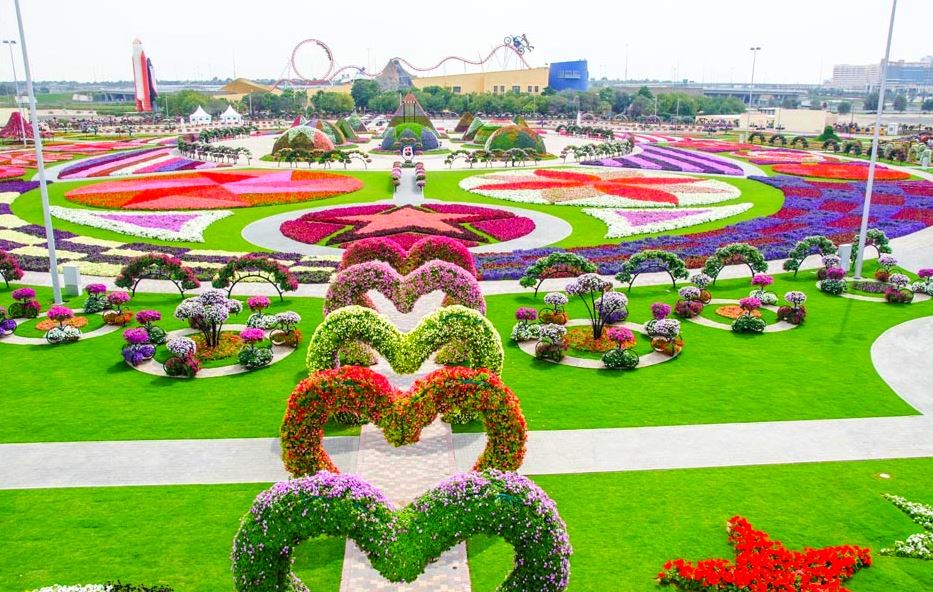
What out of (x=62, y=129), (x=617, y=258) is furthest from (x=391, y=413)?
(x=62, y=129)

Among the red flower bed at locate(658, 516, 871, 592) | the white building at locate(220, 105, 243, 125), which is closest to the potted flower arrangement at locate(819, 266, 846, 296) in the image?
the red flower bed at locate(658, 516, 871, 592)

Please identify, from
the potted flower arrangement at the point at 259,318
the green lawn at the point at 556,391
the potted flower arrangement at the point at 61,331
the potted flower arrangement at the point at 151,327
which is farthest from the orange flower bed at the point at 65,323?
the potted flower arrangement at the point at 259,318

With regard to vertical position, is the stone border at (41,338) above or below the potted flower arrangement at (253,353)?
below

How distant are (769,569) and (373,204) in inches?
1286

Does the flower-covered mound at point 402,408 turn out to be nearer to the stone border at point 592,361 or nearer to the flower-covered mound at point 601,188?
the stone border at point 592,361

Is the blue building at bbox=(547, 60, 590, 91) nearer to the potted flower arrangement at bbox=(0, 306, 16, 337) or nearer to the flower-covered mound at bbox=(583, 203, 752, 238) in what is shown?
the flower-covered mound at bbox=(583, 203, 752, 238)

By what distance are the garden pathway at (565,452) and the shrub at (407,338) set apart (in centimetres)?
180

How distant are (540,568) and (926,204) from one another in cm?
4376

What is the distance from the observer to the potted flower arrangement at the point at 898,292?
79.8ft

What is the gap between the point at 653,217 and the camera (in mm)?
38094

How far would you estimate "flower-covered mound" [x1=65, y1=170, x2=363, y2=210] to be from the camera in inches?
1635

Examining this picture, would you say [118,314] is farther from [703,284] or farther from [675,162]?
[675,162]

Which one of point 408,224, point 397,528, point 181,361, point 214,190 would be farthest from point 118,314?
point 214,190

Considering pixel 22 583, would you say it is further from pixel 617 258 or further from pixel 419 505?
pixel 617 258
